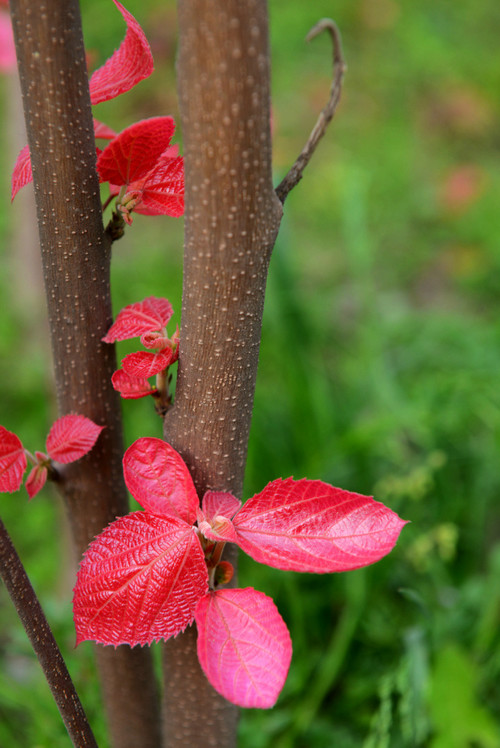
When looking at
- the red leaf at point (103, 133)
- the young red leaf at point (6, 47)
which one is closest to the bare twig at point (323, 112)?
the red leaf at point (103, 133)

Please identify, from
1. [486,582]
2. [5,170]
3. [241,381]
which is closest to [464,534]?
[486,582]

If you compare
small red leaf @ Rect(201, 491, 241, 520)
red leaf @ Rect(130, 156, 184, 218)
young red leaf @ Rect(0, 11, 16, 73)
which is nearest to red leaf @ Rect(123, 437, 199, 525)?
small red leaf @ Rect(201, 491, 241, 520)

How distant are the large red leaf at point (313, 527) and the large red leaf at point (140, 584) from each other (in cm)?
4

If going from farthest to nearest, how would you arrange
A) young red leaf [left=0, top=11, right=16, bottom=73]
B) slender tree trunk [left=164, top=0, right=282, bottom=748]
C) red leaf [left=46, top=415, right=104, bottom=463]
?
young red leaf [left=0, top=11, right=16, bottom=73] → red leaf [left=46, top=415, right=104, bottom=463] → slender tree trunk [left=164, top=0, right=282, bottom=748]

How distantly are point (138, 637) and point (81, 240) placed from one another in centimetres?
24

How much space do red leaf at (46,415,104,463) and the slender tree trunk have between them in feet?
0.16

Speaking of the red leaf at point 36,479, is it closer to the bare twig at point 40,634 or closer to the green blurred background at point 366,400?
the bare twig at point 40,634

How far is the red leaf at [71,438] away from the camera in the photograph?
427mm

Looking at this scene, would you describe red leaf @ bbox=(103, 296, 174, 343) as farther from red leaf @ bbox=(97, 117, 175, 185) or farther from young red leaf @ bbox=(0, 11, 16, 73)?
young red leaf @ bbox=(0, 11, 16, 73)

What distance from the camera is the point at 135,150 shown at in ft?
1.28

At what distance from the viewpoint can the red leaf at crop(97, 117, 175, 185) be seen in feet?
1.25

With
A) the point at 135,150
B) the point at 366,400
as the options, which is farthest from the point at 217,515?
the point at 366,400

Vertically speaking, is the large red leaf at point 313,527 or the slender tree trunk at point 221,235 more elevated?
the slender tree trunk at point 221,235

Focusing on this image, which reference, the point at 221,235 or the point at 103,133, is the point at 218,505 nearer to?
the point at 221,235
